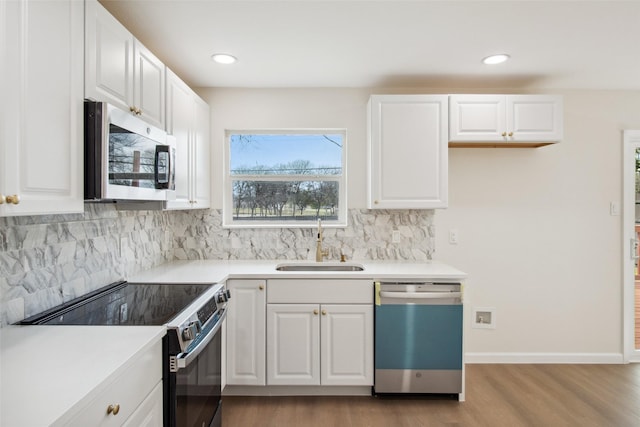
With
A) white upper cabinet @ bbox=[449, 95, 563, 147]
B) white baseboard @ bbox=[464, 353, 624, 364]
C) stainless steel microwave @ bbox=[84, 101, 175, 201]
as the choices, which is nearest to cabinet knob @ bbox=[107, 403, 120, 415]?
stainless steel microwave @ bbox=[84, 101, 175, 201]

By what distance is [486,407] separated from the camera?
8.42 ft

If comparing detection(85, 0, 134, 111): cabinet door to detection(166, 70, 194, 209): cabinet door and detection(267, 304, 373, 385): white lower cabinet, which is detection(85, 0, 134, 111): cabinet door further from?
detection(267, 304, 373, 385): white lower cabinet

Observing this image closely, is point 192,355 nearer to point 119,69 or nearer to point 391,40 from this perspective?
point 119,69

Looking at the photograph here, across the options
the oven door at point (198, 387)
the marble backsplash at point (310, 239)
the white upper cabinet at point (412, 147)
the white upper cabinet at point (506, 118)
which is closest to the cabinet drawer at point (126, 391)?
the oven door at point (198, 387)

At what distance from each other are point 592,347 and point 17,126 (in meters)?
4.17

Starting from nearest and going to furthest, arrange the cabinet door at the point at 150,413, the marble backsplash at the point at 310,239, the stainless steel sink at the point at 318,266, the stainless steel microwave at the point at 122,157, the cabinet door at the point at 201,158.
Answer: the cabinet door at the point at 150,413, the stainless steel microwave at the point at 122,157, the cabinet door at the point at 201,158, the stainless steel sink at the point at 318,266, the marble backsplash at the point at 310,239

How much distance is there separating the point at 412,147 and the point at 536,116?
38.7 inches

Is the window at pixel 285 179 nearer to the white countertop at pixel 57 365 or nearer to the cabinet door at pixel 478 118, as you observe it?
the cabinet door at pixel 478 118

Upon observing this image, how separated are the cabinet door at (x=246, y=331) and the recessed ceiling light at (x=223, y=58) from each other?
152 cm

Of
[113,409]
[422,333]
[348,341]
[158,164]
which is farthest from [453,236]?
[113,409]

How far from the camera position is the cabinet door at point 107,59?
1517 mm

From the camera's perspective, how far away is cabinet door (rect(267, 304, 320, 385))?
2639 mm

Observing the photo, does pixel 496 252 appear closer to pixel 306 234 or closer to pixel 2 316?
pixel 306 234

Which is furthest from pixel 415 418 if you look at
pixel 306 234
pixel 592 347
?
pixel 592 347
